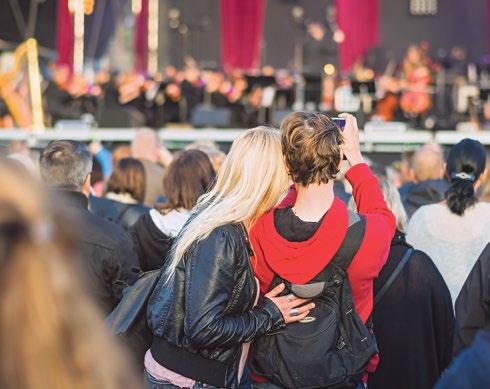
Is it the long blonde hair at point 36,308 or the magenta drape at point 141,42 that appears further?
the magenta drape at point 141,42

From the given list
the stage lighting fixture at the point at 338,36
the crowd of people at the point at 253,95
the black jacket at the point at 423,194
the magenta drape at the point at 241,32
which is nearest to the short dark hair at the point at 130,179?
the black jacket at the point at 423,194

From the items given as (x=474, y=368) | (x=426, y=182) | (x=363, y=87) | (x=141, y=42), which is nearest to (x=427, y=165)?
(x=426, y=182)

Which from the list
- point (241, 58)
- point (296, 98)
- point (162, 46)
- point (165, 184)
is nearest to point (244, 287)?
point (165, 184)

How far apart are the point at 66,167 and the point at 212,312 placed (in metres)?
1.56

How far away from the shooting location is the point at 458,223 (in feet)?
14.4

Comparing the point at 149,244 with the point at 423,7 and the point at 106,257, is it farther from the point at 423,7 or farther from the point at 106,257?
the point at 423,7

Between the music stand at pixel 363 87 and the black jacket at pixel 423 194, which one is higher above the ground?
the music stand at pixel 363 87

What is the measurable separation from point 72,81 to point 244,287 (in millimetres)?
16666

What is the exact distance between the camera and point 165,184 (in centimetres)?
439

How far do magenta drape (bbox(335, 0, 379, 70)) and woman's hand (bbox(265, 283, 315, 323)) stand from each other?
18048mm

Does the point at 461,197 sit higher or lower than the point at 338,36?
lower

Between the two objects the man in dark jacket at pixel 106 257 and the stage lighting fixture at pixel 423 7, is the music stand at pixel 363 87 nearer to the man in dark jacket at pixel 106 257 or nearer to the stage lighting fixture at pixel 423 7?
the stage lighting fixture at pixel 423 7

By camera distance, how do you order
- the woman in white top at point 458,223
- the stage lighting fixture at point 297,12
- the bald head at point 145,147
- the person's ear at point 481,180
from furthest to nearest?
the stage lighting fixture at point 297,12 → the bald head at point 145,147 → the person's ear at point 481,180 → the woman in white top at point 458,223

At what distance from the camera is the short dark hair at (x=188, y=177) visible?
425cm
